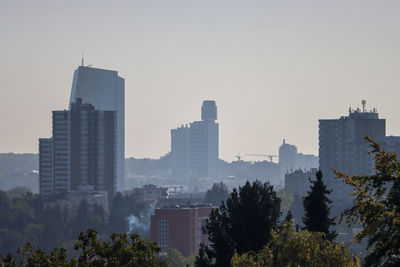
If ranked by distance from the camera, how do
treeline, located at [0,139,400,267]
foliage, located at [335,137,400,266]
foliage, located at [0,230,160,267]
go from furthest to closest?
foliage, located at [0,230,160,267] < treeline, located at [0,139,400,267] < foliage, located at [335,137,400,266]

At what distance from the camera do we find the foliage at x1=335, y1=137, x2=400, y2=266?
3303cm

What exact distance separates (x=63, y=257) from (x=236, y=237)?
→ 34.3 m

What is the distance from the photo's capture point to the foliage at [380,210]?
1300 inches

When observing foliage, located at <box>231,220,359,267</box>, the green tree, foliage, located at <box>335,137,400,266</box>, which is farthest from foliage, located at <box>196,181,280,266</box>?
foliage, located at <box>335,137,400,266</box>

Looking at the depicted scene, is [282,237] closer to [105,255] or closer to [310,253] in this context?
[310,253]

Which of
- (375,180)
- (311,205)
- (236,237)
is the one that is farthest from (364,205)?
(236,237)

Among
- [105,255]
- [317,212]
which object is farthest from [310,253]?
[317,212]

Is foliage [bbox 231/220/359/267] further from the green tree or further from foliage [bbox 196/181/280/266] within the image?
foliage [bbox 196/181/280/266]

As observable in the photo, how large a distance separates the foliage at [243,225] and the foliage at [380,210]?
38.8 m

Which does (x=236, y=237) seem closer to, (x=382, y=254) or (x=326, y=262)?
(x=326, y=262)

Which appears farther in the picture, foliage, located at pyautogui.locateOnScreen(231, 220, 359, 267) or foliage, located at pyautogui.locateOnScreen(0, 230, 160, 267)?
foliage, located at pyautogui.locateOnScreen(231, 220, 359, 267)

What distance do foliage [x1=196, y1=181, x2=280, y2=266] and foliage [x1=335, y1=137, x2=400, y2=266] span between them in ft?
127

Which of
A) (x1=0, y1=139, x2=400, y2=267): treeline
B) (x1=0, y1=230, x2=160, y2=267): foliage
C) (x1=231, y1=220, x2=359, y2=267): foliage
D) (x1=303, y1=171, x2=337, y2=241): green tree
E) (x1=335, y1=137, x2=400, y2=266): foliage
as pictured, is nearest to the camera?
(x1=335, y1=137, x2=400, y2=266): foliage

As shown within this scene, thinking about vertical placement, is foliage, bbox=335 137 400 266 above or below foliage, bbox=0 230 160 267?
above
